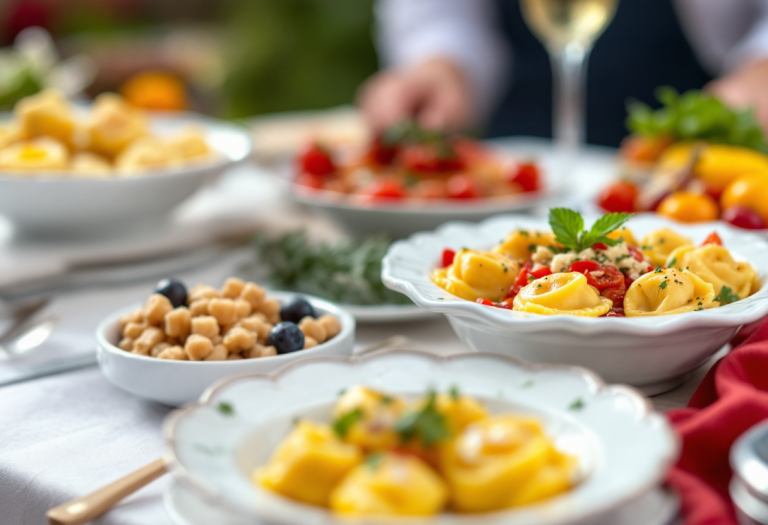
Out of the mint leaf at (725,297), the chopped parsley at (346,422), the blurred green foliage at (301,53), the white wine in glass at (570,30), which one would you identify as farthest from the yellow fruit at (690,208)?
the blurred green foliage at (301,53)

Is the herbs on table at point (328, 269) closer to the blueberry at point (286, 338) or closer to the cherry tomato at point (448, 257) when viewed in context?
the cherry tomato at point (448, 257)

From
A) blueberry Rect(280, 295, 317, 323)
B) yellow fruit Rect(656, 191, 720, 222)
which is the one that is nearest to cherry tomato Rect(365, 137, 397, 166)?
yellow fruit Rect(656, 191, 720, 222)

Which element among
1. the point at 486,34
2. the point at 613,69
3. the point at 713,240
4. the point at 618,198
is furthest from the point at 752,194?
the point at 486,34

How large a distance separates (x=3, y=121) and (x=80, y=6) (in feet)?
20.2

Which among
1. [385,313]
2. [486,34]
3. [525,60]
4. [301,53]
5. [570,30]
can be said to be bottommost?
[301,53]

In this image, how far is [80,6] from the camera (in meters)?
7.79

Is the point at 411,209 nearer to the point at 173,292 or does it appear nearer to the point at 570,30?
the point at 173,292

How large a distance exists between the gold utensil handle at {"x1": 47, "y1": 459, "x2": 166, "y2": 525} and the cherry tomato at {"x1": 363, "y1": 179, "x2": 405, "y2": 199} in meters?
1.04

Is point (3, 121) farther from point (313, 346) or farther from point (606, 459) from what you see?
point (606, 459)

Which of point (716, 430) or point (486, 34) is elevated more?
point (486, 34)

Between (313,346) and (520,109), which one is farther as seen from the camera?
(520,109)

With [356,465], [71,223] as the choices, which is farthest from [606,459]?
[71,223]

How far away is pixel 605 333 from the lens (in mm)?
1001

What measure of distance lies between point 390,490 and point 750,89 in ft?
A: 7.53
